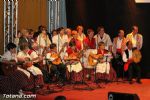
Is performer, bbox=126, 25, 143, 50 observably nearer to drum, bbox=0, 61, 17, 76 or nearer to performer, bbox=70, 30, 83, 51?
performer, bbox=70, 30, 83, 51

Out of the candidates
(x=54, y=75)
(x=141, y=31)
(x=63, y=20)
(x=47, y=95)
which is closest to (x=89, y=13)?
(x=63, y=20)

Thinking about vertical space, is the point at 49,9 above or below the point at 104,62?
above

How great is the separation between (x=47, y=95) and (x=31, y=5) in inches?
170

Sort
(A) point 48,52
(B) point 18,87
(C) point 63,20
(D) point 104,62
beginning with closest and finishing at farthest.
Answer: (B) point 18,87 → (A) point 48,52 → (D) point 104,62 → (C) point 63,20

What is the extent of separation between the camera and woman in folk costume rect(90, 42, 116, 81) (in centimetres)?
1043

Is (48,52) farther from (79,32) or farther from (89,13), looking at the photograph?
(89,13)

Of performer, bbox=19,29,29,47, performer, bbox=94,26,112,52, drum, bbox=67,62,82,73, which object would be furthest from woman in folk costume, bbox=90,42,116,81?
performer, bbox=19,29,29,47

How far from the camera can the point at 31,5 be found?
12164 mm

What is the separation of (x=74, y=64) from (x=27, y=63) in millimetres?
1862

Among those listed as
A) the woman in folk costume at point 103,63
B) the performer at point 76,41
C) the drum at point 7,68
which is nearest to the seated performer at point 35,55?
the drum at point 7,68

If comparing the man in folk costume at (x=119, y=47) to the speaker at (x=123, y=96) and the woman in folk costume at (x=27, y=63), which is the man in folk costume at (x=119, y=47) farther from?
the speaker at (x=123, y=96)

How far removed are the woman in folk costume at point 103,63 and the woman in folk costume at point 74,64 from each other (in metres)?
0.45

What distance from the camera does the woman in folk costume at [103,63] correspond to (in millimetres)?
10430

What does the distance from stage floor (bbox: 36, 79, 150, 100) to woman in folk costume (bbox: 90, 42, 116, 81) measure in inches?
12.4
